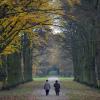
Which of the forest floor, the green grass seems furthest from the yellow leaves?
the green grass

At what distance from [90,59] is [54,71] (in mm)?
107456

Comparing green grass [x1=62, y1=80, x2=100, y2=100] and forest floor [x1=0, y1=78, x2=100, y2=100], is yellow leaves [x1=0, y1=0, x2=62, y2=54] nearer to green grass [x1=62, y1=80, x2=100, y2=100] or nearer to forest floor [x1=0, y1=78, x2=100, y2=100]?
forest floor [x1=0, y1=78, x2=100, y2=100]

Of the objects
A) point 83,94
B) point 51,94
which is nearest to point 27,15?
point 83,94

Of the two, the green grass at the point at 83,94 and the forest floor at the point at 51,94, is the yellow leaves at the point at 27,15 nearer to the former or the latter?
the forest floor at the point at 51,94

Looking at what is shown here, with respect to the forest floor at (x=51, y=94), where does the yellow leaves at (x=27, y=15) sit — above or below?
above

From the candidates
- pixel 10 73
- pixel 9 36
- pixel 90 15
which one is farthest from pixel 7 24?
pixel 10 73

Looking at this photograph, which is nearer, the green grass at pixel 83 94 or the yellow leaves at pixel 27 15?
the yellow leaves at pixel 27 15

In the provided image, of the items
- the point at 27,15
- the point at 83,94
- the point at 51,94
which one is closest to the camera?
the point at 27,15

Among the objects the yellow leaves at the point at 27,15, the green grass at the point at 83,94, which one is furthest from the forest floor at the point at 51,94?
the yellow leaves at the point at 27,15

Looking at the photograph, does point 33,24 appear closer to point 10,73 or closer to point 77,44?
point 10,73

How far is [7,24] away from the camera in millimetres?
24719

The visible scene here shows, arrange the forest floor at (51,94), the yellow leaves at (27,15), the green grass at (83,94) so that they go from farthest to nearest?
1. the forest floor at (51,94)
2. the green grass at (83,94)
3. the yellow leaves at (27,15)

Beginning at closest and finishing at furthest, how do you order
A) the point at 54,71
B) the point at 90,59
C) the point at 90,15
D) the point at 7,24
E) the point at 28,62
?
1. the point at 7,24
2. the point at 90,15
3. the point at 90,59
4. the point at 28,62
5. the point at 54,71

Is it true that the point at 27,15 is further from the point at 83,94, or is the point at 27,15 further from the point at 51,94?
the point at 51,94
